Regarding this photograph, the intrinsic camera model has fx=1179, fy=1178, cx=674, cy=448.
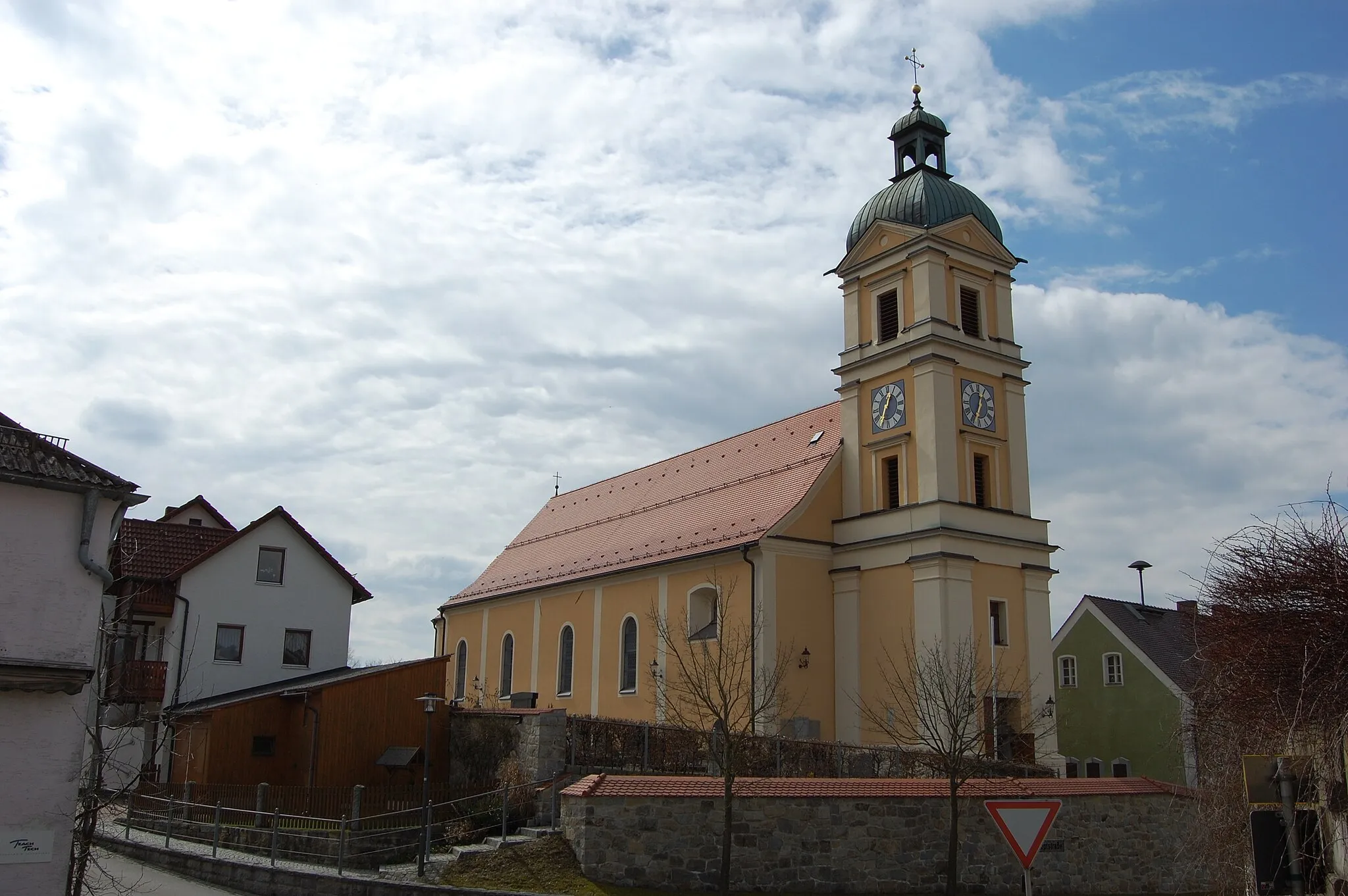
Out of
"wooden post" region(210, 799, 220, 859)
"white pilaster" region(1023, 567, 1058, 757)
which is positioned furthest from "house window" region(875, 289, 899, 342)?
"wooden post" region(210, 799, 220, 859)

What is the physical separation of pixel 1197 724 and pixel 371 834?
15411 millimetres

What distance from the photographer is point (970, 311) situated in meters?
34.5

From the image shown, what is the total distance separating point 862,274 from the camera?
3541 cm

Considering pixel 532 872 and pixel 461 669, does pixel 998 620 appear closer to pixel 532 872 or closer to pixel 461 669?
pixel 532 872

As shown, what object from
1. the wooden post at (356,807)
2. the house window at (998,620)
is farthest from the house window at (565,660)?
the wooden post at (356,807)

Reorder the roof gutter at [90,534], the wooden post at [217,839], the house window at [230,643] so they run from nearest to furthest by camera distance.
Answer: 1. the roof gutter at [90,534]
2. the wooden post at [217,839]
3. the house window at [230,643]

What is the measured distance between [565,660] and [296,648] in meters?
9.45

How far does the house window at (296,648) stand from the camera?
117ft

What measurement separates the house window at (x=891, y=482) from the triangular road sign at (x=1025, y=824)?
2301 cm

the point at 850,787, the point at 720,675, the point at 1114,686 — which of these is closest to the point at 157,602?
the point at 720,675

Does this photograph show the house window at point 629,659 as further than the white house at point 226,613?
Yes

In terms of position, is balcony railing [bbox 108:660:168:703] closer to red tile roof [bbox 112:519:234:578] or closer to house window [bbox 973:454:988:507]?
red tile roof [bbox 112:519:234:578]

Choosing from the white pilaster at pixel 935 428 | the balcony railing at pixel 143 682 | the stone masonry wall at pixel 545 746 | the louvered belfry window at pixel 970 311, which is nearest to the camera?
the stone masonry wall at pixel 545 746

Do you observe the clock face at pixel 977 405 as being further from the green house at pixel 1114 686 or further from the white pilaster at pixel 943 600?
the green house at pixel 1114 686
